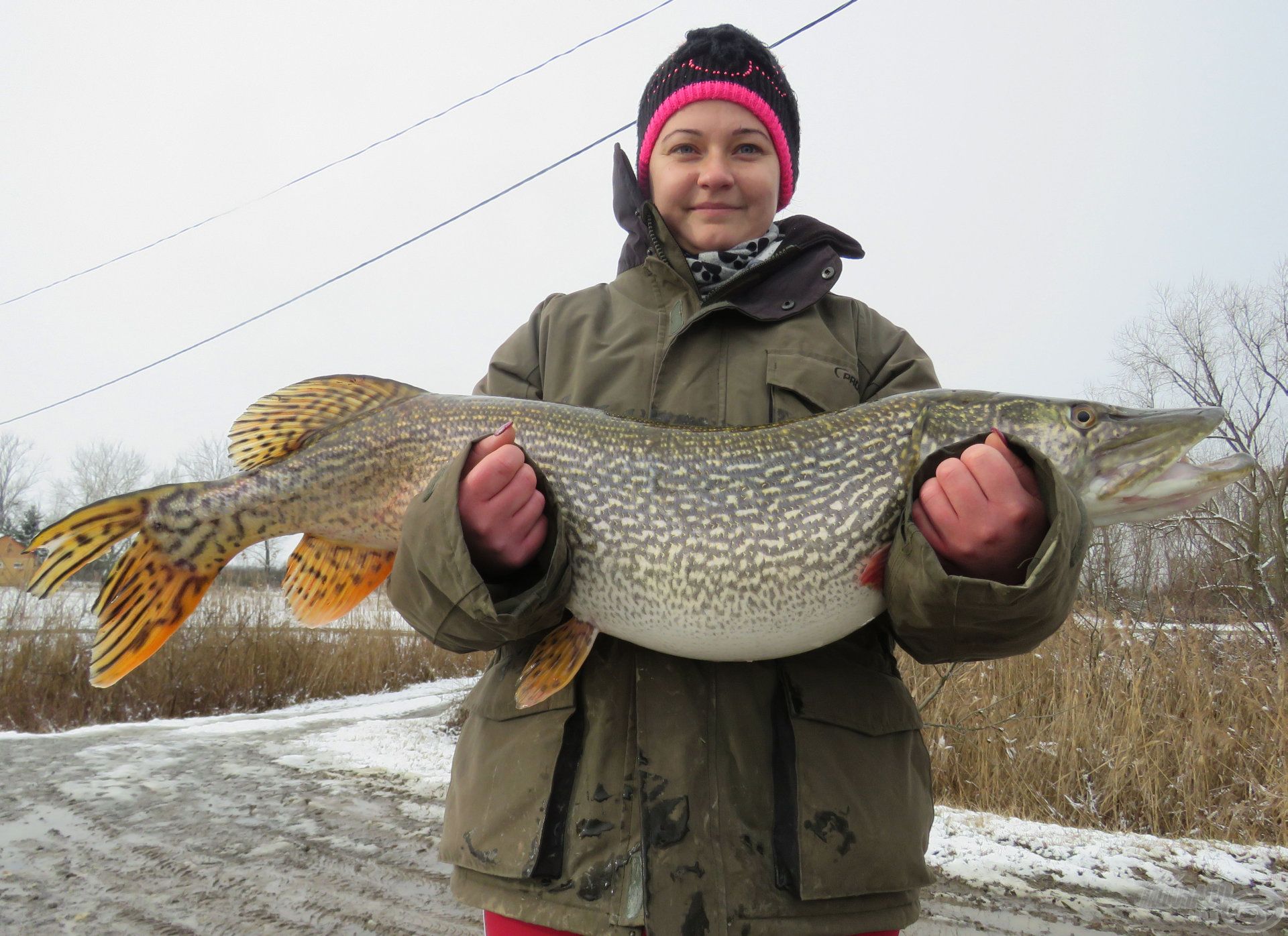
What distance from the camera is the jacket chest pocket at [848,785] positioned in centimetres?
115

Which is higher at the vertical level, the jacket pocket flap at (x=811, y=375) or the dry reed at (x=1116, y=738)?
the jacket pocket flap at (x=811, y=375)

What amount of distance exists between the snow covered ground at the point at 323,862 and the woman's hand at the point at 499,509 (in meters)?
1.66

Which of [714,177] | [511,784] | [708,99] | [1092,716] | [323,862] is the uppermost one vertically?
[708,99]

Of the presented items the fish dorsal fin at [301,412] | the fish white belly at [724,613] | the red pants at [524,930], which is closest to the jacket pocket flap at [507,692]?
the fish white belly at [724,613]

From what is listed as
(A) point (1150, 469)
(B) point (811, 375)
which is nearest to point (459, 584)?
(B) point (811, 375)

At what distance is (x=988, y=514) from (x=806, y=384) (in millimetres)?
453

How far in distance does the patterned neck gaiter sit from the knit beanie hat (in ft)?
1.02

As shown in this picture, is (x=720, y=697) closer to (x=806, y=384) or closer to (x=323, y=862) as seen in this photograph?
(x=806, y=384)

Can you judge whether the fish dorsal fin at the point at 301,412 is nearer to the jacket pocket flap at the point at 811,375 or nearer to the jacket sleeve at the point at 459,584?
the jacket sleeve at the point at 459,584

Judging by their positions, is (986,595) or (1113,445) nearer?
(986,595)

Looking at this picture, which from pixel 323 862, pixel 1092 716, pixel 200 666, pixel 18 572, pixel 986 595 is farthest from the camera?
pixel 18 572

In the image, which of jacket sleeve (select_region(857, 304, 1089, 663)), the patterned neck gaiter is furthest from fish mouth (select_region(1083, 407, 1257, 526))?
the patterned neck gaiter

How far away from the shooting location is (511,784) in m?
1.24

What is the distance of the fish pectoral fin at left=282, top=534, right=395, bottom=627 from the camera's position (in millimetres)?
1682
